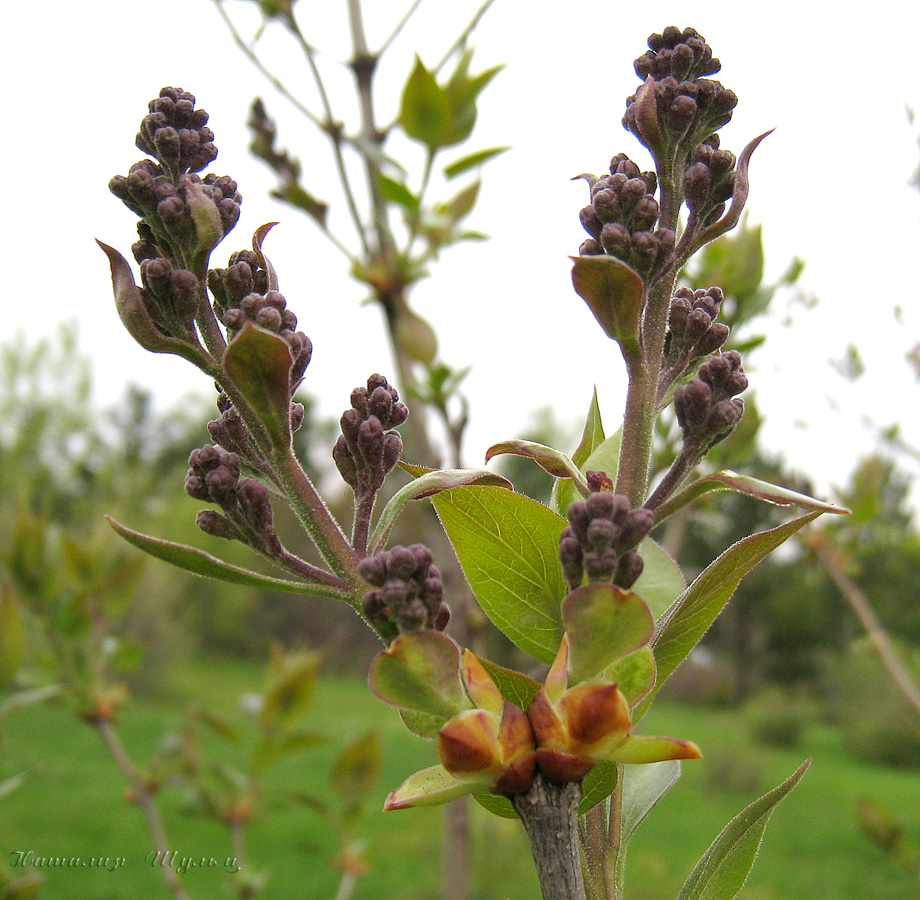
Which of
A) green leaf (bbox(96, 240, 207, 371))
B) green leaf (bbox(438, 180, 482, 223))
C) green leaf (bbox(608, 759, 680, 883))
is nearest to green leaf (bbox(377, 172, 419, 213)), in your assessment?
green leaf (bbox(438, 180, 482, 223))

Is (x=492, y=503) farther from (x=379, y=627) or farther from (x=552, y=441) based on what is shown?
(x=552, y=441)

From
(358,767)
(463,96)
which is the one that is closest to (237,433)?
(463,96)

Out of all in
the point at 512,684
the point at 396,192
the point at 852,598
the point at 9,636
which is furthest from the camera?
the point at 852,598

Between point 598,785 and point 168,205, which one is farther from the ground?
point 168,205

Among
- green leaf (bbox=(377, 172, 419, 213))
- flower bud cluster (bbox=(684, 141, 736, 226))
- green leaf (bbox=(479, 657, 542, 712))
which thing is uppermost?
green leaf (bbox=(377, 172, 419, 213))

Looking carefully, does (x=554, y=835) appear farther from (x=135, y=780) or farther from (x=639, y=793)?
(x=135, y=780)

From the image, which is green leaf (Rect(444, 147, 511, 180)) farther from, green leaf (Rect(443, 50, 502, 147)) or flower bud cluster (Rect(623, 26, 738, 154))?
flower bud cluster (Rect(623, 26, 738, 154))
